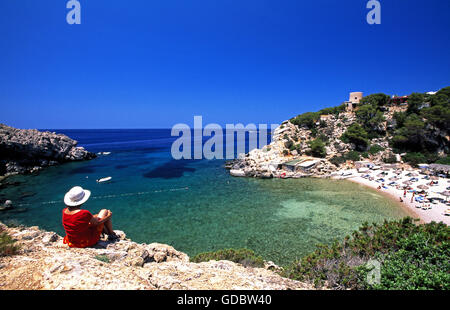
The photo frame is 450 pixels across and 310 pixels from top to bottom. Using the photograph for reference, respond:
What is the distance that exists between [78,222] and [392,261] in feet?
25.3

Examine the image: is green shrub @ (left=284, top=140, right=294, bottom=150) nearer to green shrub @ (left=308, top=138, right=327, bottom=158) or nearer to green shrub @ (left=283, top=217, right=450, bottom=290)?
green shrub @ (left=308, top=138, right=327, bottom=158)

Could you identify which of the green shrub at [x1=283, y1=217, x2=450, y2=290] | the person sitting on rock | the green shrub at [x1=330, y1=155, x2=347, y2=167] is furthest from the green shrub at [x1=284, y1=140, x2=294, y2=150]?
the person sitting on rock

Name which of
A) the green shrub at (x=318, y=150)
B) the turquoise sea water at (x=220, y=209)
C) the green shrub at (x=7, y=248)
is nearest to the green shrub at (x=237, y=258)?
the turquoise sea water at (x=220, y=209)

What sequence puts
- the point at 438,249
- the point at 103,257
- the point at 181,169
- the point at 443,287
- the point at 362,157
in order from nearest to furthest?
the point at 443,287
the point at 103,257
the point at 438,249
the point at 362,157
the point at 181,169

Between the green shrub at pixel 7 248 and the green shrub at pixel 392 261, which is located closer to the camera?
the green shrub at pixel 7 248

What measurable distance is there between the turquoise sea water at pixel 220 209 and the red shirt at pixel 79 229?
6960 millimetres

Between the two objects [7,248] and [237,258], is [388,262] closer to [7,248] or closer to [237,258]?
[237,258]

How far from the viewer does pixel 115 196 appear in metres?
19.4

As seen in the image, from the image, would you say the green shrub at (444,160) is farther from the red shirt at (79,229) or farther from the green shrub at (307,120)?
the red shirt at (79,229)

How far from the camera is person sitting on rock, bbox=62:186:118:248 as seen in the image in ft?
Answer: 14.1

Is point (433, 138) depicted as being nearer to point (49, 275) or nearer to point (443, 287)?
point (443, 287)

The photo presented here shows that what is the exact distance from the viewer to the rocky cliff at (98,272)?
2.97 metres

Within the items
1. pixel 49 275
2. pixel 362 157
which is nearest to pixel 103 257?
pixel 49 275
